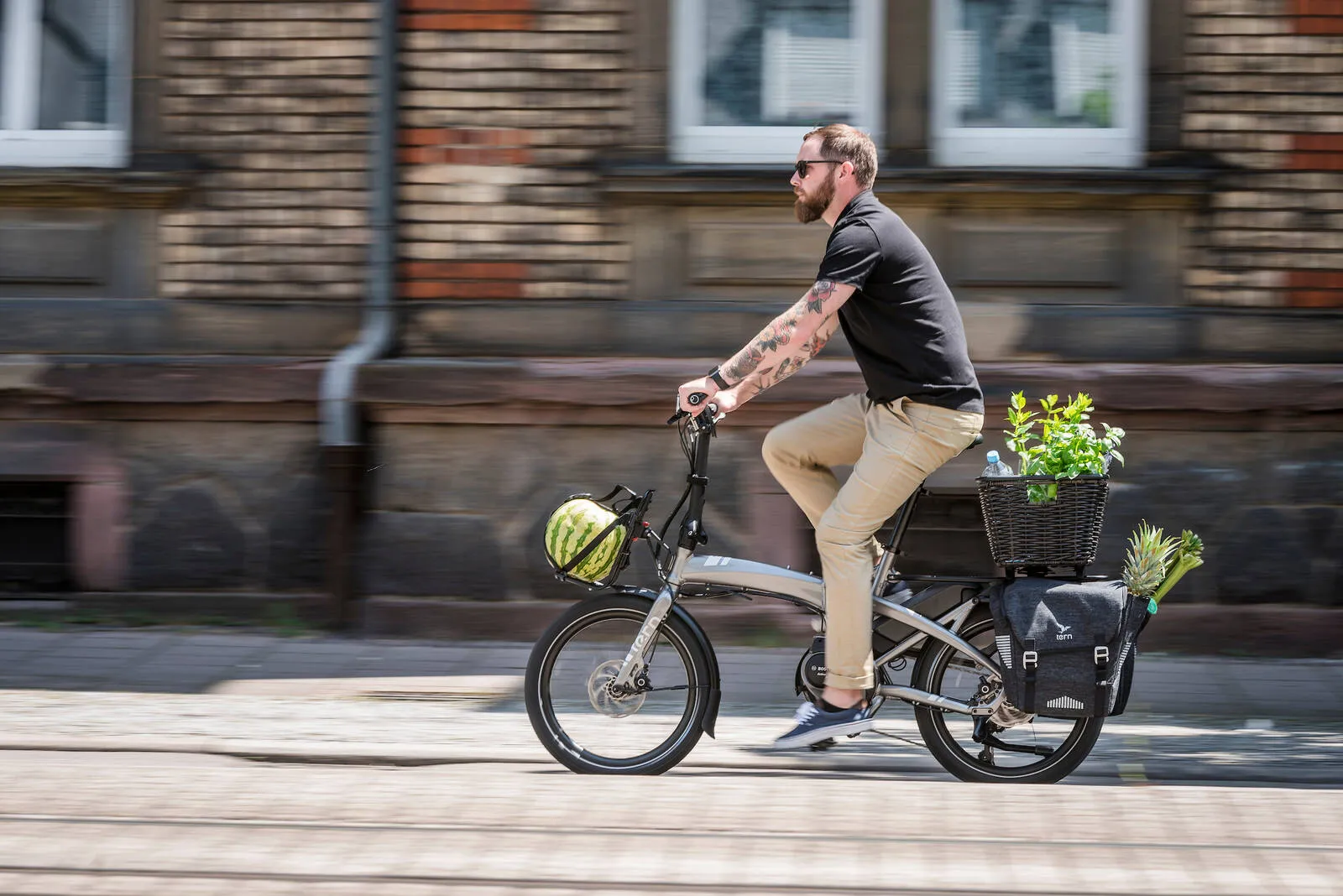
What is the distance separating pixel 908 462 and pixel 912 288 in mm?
507

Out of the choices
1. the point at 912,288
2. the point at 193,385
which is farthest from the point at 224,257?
the point at 912,288

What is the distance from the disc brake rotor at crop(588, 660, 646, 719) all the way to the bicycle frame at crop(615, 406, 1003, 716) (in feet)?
0.10

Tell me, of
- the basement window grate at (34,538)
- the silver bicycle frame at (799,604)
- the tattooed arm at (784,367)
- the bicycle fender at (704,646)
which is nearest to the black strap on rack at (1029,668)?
the silver bicycle frame at (799,604)

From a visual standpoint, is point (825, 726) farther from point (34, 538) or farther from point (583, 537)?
point (34, 538)

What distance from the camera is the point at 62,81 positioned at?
8.19 meters

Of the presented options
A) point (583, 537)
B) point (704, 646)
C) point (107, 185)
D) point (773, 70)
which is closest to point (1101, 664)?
point (704, 646)

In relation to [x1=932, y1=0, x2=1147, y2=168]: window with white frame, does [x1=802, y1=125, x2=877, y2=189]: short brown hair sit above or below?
below

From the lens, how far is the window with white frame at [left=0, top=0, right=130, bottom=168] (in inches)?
318

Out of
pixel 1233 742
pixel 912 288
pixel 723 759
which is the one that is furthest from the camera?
pixel 1233 742

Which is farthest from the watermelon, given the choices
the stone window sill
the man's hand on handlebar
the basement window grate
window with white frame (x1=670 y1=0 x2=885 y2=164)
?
the basement window grate

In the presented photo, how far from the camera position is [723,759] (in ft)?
17.4

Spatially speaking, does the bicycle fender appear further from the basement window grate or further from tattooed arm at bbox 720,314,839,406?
the basement window grate

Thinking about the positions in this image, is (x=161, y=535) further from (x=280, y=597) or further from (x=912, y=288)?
(x=912, y=288)

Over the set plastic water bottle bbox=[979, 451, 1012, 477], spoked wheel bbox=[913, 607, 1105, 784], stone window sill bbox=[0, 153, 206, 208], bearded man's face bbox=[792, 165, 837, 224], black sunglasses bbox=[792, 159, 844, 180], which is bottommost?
spoked wheel bbox=[913, 607, 1105, 784]
